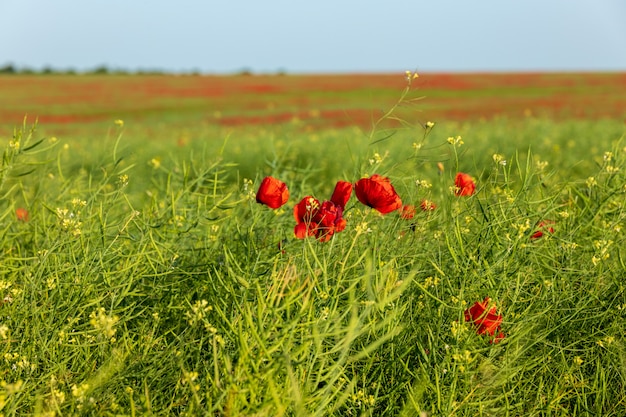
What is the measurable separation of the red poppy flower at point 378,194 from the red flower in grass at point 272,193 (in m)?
0.20

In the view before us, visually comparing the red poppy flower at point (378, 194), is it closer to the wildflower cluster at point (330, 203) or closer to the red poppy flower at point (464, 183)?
the wildflower cluster at point (330, 203)

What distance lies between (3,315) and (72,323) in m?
0.22

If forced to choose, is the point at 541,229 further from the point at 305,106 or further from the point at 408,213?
the point at 305,106

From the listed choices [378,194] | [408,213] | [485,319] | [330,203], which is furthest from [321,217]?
[485,319]

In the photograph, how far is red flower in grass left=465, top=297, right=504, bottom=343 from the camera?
154 centimetres

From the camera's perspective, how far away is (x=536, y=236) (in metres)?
1.98

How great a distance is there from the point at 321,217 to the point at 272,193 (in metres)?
0.17

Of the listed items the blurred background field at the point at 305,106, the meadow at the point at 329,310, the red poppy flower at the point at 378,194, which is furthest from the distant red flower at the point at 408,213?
the blurred background field at the point at 305,106

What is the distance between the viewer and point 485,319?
5.05 ft

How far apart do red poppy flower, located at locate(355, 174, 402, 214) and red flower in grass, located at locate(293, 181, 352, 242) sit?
49mm

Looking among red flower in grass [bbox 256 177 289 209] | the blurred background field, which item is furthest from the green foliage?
the blurred background field

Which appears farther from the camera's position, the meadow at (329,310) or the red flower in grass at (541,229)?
the red flower in grass at (541,229)

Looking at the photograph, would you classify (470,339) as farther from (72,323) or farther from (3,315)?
(3,315)

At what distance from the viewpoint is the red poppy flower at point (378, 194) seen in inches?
64.9
